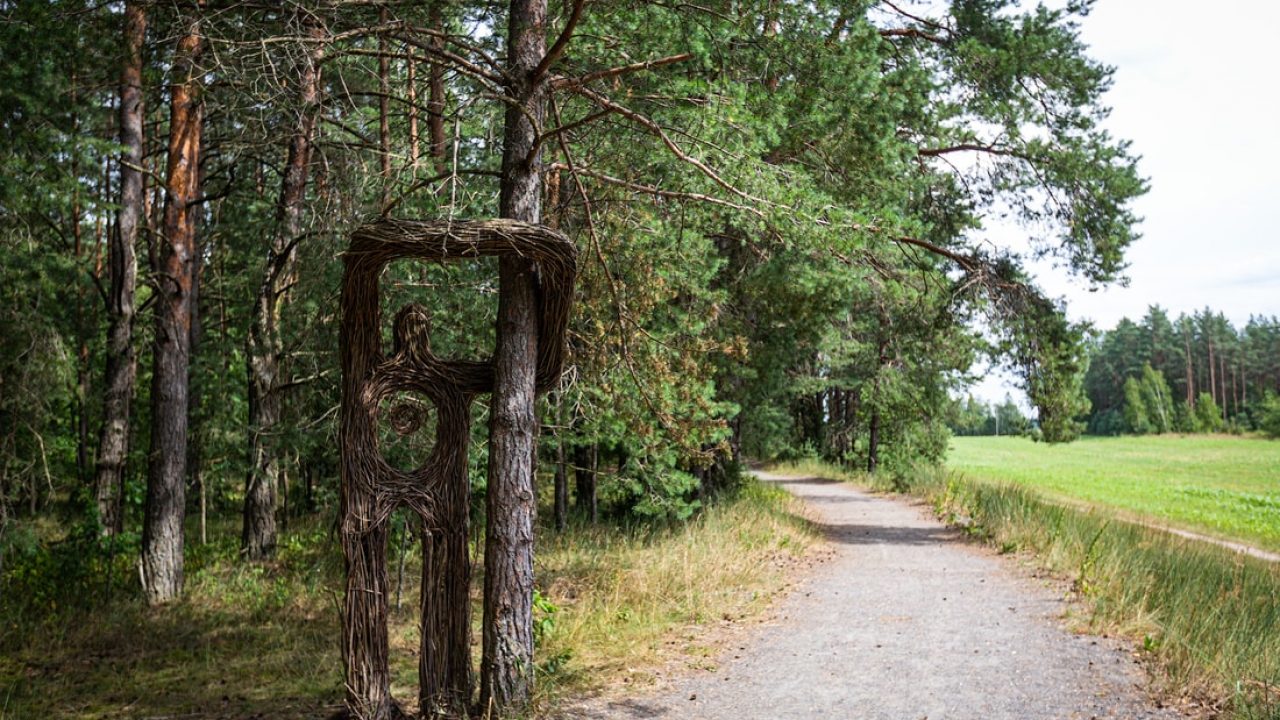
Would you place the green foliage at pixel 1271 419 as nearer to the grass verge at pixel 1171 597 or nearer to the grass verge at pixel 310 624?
the grass verge at pixel 1171 597

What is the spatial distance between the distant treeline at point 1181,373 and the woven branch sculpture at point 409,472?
242 ft

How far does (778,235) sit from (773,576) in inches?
220

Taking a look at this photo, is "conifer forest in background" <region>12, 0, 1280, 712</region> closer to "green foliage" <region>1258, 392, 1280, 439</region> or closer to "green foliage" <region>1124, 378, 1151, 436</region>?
"green foliage" <region>1258, 392, 1280, 439</region>

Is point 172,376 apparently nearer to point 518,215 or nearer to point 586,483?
point 586,483

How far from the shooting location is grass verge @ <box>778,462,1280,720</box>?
6.36 m

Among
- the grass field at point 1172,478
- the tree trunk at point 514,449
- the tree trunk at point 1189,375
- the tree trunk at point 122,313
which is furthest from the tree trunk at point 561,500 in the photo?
the tree trunk at point 1189,375

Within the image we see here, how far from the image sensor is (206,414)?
1723cm

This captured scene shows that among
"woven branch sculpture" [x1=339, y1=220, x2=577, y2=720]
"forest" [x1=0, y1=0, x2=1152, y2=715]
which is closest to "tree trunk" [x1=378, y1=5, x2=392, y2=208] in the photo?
"forest" [x1=0, y1=0, x2=1152, y2=715]

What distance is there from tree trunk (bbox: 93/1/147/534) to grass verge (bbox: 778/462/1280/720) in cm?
1195

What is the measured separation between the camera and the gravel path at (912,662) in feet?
20.9

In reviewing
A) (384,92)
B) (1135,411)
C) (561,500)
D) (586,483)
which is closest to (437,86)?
(384,92)

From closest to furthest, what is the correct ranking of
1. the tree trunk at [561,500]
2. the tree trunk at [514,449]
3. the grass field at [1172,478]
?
the tree trunk at [514,449] < the tree trunk at [561,500] < the grass field at [1172,478]

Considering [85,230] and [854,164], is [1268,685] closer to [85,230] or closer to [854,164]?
[854,164]

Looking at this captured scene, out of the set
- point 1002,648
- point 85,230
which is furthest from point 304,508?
point 1002,648
